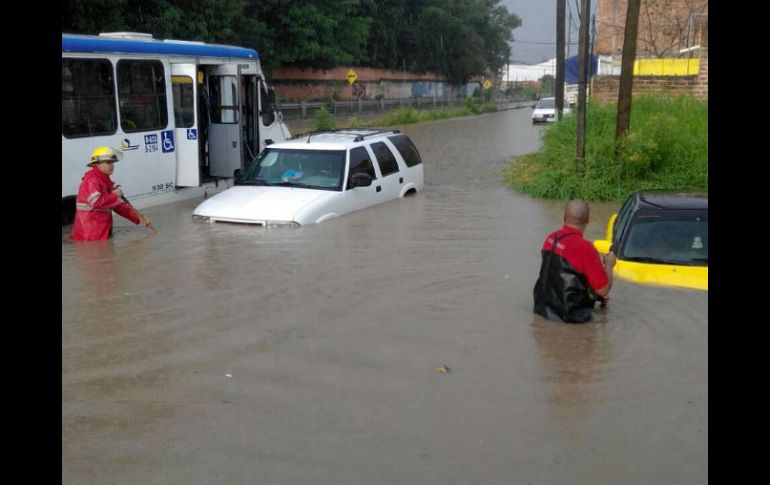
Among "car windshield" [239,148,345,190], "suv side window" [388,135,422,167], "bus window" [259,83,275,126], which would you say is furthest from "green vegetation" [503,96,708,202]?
"car windshield" [239,148,345,190]

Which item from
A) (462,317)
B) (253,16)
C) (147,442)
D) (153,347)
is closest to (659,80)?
(462,317)

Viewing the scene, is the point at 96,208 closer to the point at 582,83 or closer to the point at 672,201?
the point at 672,201

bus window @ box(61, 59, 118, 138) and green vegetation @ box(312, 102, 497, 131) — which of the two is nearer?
bus window @ box(61, 59, 118, 138)

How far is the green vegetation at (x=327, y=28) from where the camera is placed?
28.6 metres

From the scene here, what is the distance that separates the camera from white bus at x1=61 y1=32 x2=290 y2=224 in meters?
12.1

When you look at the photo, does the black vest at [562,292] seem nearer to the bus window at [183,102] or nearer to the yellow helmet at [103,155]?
the yellow helmet at [103,155]

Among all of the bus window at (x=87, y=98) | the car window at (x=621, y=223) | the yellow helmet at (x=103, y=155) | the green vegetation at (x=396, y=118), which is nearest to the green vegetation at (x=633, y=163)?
the car window at (x=621, y=223)

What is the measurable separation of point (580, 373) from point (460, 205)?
8.07 metres

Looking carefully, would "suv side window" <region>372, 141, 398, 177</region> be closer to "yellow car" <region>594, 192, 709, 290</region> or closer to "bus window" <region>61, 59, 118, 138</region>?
"bus window" <region>61, 59, 118, 138</region>

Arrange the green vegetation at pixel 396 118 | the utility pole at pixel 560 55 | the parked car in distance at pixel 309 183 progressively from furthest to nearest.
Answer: the green vegetation at pixel 396 118 → the utility pole at pixel 560 55 → the parked car in distance at pixel 309 183

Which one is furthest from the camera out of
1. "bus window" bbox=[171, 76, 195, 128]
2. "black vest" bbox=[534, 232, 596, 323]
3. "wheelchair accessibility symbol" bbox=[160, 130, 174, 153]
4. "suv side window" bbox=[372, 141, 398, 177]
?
"bus window" bbox=[171, 76, 195, 128]

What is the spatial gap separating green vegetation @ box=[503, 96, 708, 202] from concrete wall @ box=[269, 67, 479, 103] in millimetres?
27880

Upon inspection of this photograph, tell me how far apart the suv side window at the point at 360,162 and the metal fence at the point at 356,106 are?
71.5ft

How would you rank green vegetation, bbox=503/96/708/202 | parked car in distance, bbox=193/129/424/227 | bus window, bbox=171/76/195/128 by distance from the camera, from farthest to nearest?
green vegetation, bbox=503/96/708/202
bus window, bbox=171/76/195/128
parked car in distance, bbox=193/129/424/227
